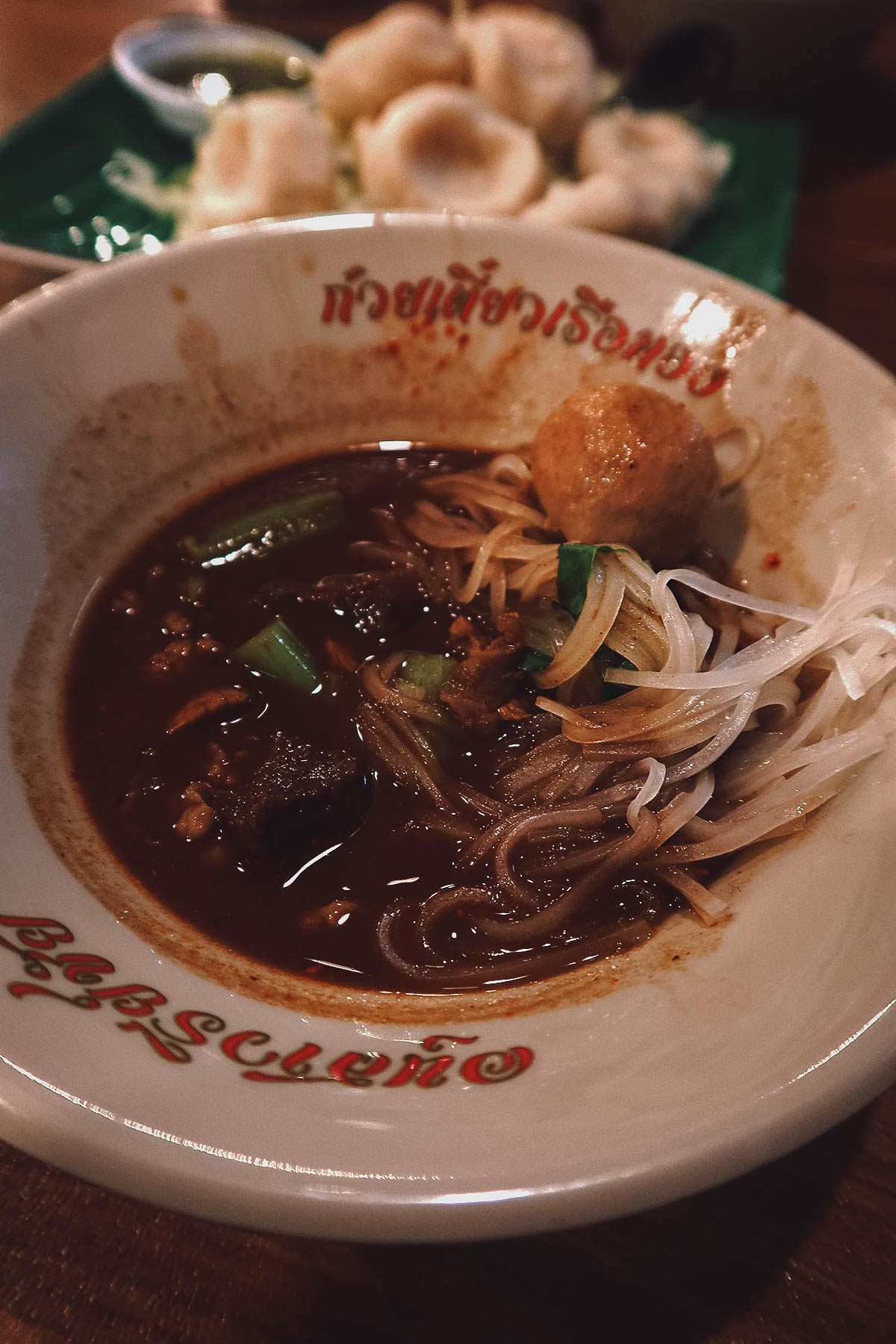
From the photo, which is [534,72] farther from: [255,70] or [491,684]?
[491,684]

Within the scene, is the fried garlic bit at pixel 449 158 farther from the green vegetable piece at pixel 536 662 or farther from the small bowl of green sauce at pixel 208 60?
the green vegetable piece at pixel 536 662

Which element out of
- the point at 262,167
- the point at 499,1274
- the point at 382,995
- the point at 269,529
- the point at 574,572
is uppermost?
the point at 262,167

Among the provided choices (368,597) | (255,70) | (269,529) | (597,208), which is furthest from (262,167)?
(368,597)

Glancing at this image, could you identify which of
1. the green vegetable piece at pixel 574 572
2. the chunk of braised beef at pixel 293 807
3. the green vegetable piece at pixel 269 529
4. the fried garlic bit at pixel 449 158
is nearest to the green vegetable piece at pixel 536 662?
the green vegetable piece at pixel 574 572

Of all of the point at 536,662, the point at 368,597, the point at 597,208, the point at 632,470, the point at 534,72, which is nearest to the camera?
the point at 632,470

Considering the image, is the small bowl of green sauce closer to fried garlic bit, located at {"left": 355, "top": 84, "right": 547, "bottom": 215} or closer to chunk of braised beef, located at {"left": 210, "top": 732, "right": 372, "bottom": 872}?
fried garlic bit, located at {"left": 355, "top": 84, "right": 547, "bottom": 215}

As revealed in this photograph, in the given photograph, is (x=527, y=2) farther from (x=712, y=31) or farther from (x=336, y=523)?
(x=336, y=523)
